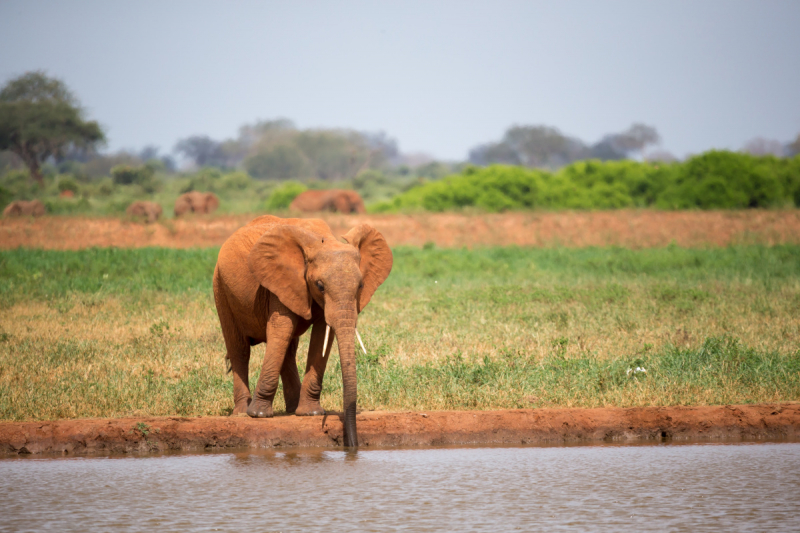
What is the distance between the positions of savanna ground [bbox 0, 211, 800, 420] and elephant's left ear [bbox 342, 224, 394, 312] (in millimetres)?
1337

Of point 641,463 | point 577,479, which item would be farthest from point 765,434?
point 577,479

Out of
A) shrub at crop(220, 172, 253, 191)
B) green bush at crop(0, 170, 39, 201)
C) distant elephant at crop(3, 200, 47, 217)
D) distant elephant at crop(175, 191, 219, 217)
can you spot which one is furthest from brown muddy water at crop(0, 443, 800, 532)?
shrub at crop(220, 172, 253, 191)

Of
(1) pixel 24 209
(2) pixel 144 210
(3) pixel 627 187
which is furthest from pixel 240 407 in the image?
(3) pixel 627 187

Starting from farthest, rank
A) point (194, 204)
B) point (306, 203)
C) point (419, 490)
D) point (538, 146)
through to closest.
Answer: point (538, 146) → point (306, 203) → point (194, 204) → point (419, 490)

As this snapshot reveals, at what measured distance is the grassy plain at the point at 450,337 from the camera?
29.8ft

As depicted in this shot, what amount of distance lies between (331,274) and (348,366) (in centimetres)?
80

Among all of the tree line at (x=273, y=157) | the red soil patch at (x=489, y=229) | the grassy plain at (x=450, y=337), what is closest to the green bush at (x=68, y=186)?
the tree line at (x=273, y=157)

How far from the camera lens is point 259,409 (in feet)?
27.0

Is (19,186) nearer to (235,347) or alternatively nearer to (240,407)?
(235,347)

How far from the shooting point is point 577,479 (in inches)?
255

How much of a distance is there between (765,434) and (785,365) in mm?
2194

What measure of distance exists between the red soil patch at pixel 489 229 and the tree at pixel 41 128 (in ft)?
95.4

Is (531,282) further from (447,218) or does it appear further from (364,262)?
(447,218)

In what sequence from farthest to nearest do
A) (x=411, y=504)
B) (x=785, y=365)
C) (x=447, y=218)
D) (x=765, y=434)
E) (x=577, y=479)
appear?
(x=447, y=218)
(x=785, y=365)
(x=765, y=434)
(x=577, y=479)
(x=411, y=504)
